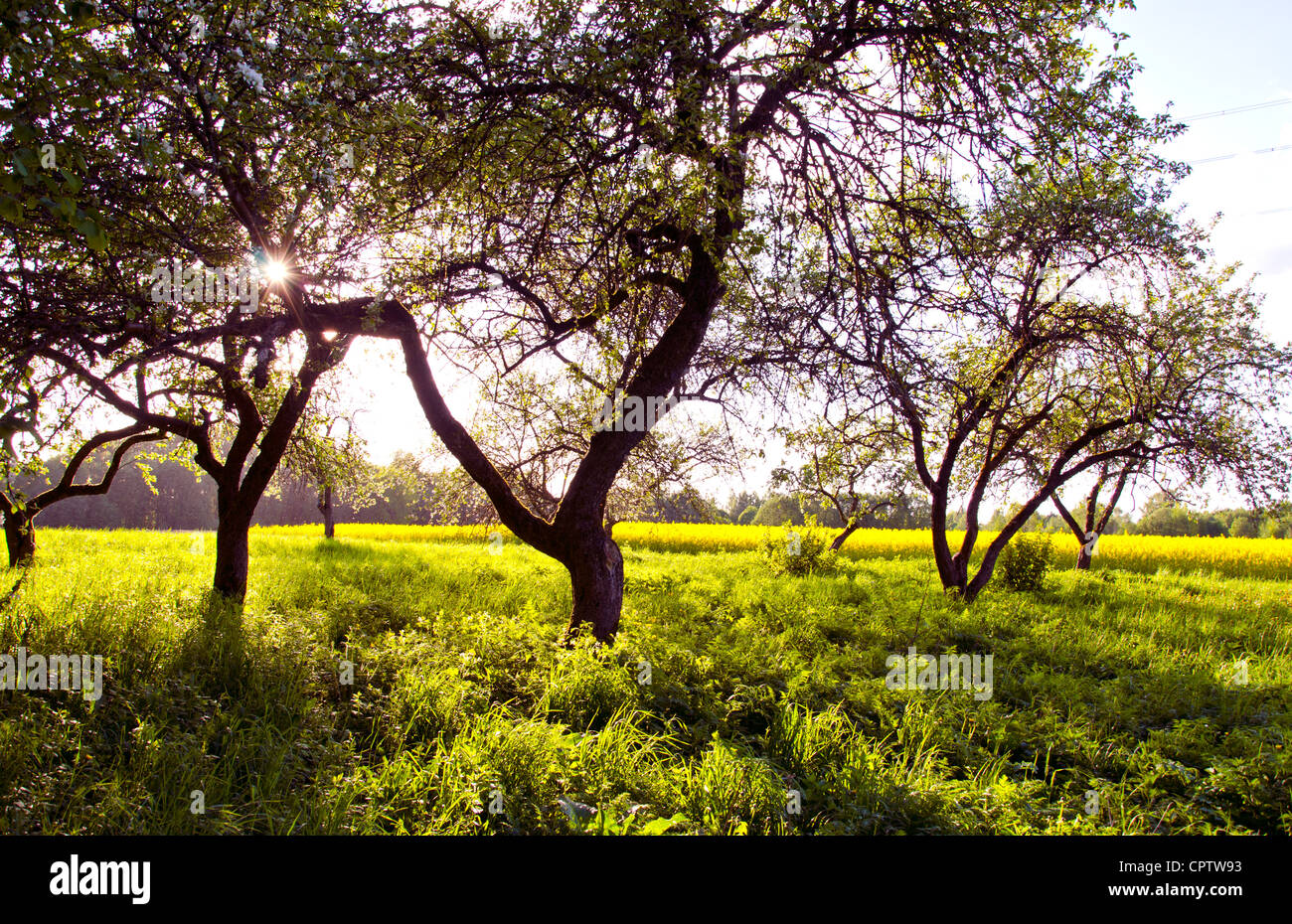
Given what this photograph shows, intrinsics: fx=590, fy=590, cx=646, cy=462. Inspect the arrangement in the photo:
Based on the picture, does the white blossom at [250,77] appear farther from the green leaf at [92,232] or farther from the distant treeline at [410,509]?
the distant treeline at [410,509]

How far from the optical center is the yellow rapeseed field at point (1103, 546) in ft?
70.8

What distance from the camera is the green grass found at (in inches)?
145

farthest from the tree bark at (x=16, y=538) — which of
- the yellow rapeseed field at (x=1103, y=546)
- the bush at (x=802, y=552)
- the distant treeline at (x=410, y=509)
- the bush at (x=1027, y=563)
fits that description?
the bush at (x=1027, y=563)

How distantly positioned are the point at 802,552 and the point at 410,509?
17554mm

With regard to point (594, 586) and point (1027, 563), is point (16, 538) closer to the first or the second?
point (594, 586)

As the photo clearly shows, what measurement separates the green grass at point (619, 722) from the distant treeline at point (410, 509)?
8.54 ft

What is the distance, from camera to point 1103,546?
23797mm

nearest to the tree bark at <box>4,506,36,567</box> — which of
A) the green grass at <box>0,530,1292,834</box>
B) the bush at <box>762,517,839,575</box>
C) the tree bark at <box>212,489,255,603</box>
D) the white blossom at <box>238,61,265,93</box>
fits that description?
the green grass at <box>0,530,1292,834</box>

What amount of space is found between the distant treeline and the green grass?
8.54ft

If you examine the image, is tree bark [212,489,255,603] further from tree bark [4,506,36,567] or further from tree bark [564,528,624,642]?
tree bark [564,528,624,642]

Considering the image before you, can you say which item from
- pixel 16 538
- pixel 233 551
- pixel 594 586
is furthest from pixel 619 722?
pixel 16 538
